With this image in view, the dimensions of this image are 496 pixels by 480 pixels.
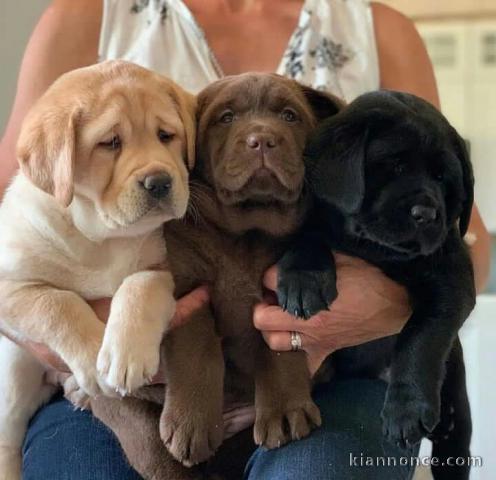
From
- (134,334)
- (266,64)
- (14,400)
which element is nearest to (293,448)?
(134,334)

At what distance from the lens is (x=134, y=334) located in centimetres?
91

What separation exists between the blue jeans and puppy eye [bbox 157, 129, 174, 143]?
405 millimetres

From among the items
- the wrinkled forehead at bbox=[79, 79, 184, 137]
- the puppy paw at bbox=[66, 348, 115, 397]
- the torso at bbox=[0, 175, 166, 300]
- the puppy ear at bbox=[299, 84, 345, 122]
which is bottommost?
the puppy paw at bbox=[66, 348, 115, 397]

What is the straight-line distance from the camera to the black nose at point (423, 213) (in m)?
0.92

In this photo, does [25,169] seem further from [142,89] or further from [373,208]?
[373,208]

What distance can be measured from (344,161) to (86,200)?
32cm

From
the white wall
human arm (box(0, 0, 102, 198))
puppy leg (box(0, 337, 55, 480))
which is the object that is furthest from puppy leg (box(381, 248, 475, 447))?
the white wall

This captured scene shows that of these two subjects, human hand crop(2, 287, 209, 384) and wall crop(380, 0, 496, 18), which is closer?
human hand crop(2, 287, 209, 384)

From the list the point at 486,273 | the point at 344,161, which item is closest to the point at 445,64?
the point at 486,273

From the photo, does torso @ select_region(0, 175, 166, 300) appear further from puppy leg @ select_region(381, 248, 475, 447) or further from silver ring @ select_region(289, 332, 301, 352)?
puppy leg @ select_region(381, 248, 475, 447)

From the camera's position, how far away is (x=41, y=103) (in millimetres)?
974

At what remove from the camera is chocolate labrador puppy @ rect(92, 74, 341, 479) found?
939 millimetres

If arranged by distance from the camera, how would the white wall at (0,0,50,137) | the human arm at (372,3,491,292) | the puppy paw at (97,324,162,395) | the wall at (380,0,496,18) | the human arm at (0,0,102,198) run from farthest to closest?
the wall at (380,0,496,18)
the white wall at (0,0,50,137)
the human arm at (372,3,491,292)
the human arm at (0,0,102,198)
the puppy paw at (97,324,162,395)

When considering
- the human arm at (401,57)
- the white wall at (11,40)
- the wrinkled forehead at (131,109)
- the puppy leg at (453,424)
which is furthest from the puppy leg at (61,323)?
the white wall at (11,40)
